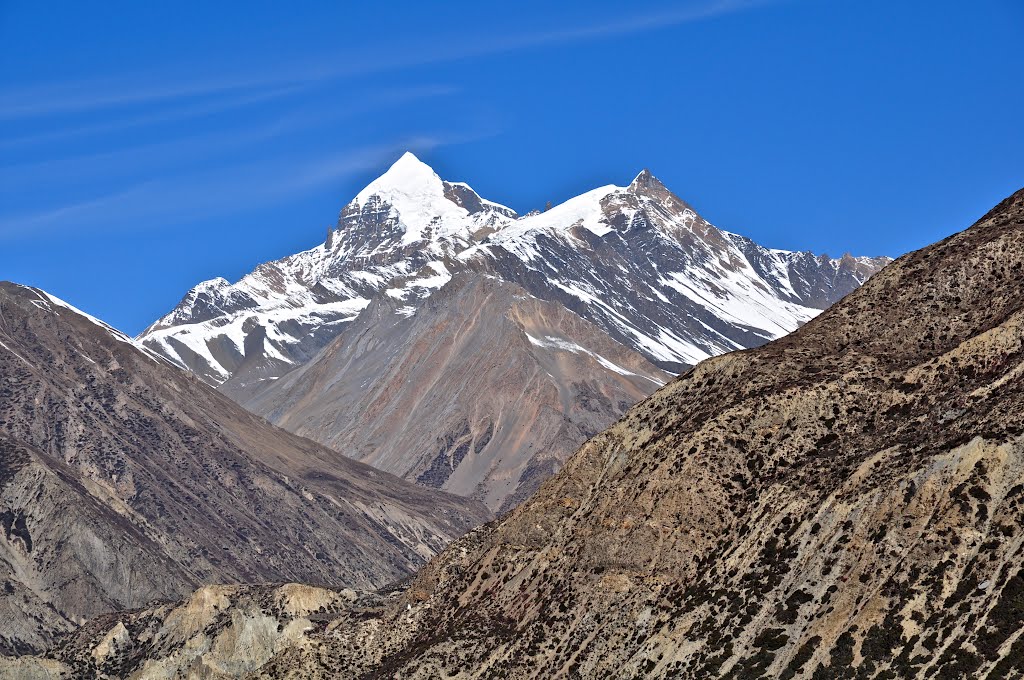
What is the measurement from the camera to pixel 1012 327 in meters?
108

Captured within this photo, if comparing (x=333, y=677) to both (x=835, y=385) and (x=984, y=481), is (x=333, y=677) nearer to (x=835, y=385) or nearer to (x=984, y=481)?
(x=835, y=385)

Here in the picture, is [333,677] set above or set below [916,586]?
below

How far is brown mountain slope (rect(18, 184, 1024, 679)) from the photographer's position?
9038 cm

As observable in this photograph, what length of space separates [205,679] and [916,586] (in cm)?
10649

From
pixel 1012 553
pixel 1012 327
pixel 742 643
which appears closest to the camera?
pixel 1012 553

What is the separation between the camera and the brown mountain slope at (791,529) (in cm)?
9038

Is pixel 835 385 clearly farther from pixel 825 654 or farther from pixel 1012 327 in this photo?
pixel 825 654

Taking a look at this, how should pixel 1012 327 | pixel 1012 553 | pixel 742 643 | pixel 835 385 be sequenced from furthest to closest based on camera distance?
pixel 835 385, pixel 1012 327, pixel 742 643, pixel 1012 553

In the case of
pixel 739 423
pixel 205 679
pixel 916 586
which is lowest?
pixel 205 679

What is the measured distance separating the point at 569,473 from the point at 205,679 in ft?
215

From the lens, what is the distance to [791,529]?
103812 mm

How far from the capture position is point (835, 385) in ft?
379

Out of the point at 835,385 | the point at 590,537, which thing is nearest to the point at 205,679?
the point at 590,537

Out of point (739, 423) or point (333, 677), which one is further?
point (333, 677)
